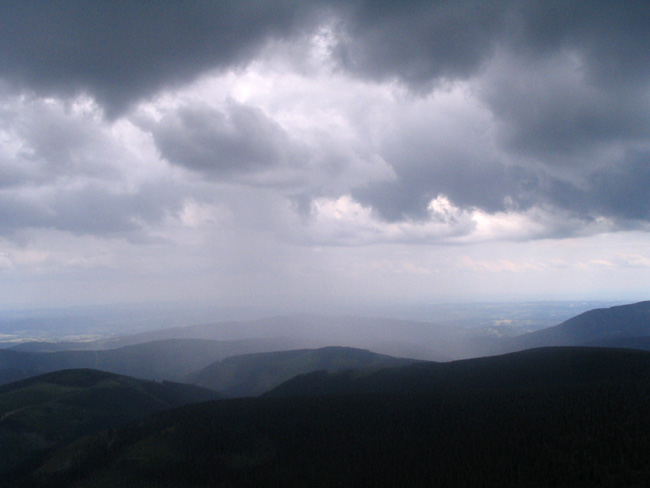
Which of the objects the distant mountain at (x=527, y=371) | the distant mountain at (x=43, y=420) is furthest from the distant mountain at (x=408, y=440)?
the distant mountain at (x=43, y=420)

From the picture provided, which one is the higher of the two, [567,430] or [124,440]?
[567,430]

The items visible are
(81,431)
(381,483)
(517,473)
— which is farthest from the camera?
(81,431)

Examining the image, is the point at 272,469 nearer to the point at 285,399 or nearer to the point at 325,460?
the point at 325,460

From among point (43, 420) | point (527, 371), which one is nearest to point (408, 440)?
point (527, 371)

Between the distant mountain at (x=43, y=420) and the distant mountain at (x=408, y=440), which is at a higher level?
the distant mountain at (x=408, y=440)

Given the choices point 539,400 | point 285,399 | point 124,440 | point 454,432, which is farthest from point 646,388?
point 124,440

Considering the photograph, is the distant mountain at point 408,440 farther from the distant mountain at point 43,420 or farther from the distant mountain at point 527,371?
the distant mountain at point 43,420
